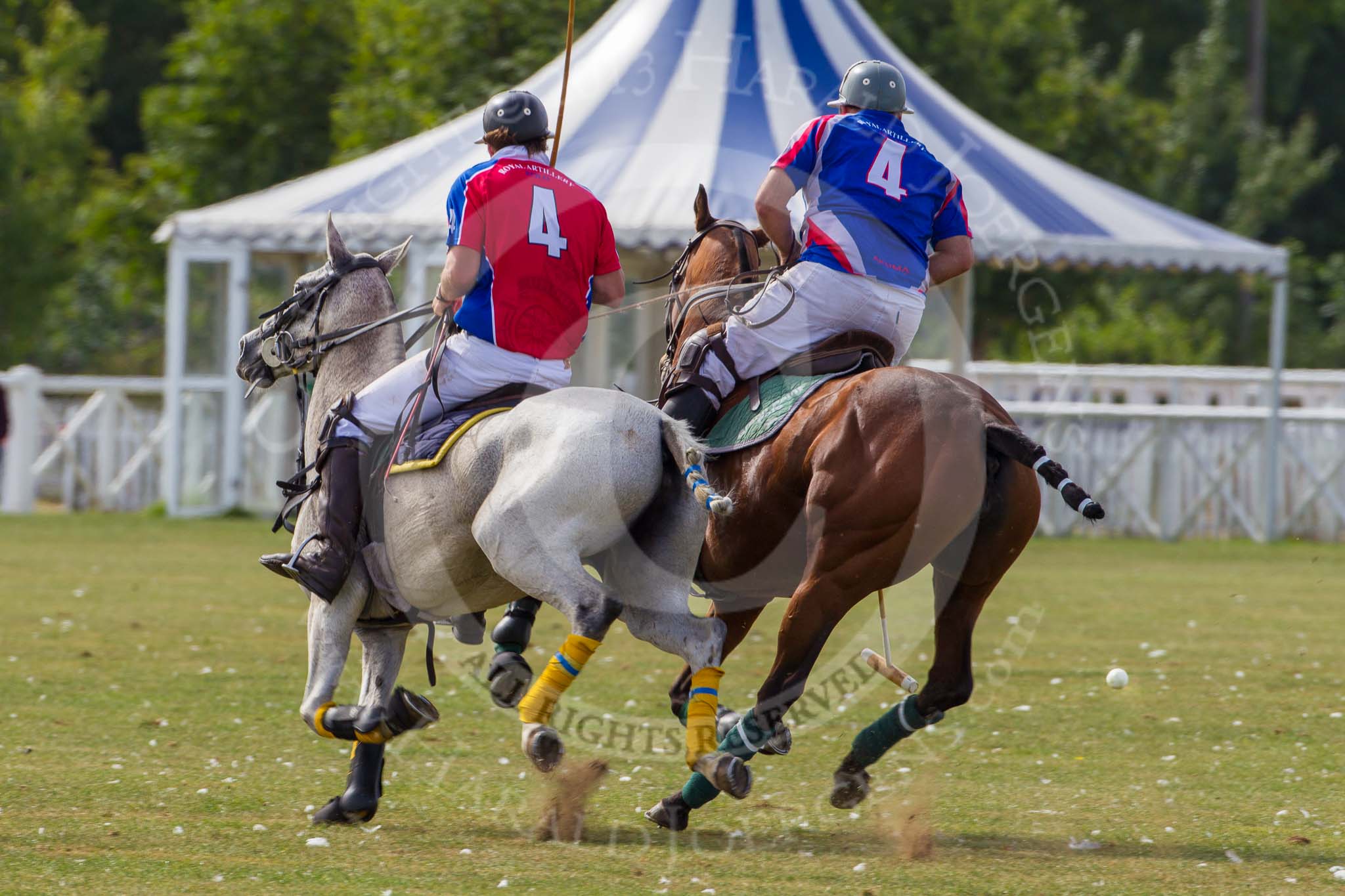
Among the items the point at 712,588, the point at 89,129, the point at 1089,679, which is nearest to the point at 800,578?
the point at 712,588

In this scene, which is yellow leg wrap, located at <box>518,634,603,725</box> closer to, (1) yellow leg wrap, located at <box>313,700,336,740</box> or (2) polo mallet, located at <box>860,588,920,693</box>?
(1) yellow leg wrap, located at <box>313,700,336,740</box>

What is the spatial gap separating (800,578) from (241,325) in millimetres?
12750

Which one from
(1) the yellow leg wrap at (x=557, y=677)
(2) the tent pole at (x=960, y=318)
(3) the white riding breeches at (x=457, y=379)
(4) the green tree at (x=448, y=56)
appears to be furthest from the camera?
(4) the green tree at (x=448, y=56)

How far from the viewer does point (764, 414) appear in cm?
648

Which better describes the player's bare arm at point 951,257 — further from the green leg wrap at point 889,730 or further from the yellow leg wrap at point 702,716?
the yellow leg wrap at point 702,716

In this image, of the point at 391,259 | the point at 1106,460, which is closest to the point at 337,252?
the point at 391,259

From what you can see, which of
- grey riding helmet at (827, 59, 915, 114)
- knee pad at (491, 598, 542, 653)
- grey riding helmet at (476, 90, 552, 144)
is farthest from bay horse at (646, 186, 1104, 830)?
grey riding helmet at (476, 90, 552, 144)

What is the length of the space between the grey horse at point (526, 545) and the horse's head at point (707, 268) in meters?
1.23

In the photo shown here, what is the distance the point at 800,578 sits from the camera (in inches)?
258

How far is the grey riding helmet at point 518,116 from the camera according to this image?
6047mm

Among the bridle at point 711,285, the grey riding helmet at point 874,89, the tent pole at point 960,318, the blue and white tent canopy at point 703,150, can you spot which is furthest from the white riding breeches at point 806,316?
the tent pole at point 960,318

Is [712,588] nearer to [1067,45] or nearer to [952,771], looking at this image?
[952,771]

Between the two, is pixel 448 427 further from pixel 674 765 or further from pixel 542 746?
pixel 674 765

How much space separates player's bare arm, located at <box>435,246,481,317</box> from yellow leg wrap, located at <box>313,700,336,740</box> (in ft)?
4.79
